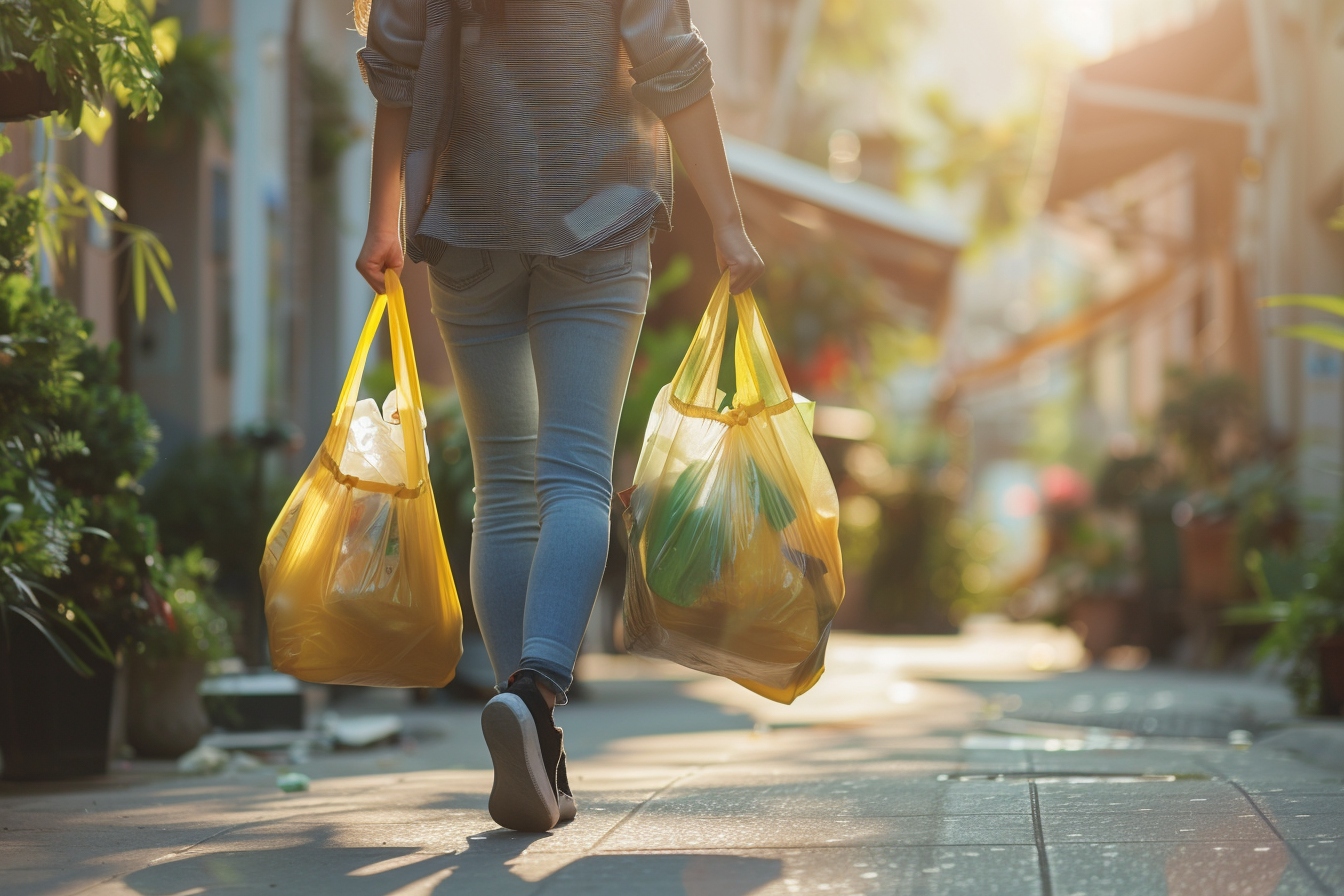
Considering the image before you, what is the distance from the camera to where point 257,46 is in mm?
8109

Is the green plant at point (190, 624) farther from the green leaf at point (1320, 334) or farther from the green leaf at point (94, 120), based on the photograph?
the green leaf at point (1320, 334)

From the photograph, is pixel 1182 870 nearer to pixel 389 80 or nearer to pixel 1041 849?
pixel 1041 849

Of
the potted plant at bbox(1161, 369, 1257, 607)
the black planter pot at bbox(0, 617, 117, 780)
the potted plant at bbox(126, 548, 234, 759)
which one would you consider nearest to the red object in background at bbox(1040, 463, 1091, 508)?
the potted plant at bbox(1161, 369, 1257, 607)

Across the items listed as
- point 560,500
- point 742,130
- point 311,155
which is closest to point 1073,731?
point 560,500

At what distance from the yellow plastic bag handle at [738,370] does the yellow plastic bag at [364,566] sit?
0.46 m

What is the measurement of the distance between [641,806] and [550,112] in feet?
3.78

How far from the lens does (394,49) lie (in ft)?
9.25

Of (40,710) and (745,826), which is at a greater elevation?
(40,710)

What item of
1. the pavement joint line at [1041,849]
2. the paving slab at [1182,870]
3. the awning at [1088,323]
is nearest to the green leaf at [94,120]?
the pavement joint line at [1041,849]

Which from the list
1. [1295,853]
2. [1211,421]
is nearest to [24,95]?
[1295,853]

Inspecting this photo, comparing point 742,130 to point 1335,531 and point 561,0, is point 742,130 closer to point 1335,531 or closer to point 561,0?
point 1335,531

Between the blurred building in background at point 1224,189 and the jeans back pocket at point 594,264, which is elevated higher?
the blurred building in background at point 1224,189

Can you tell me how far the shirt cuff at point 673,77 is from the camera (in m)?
2.72

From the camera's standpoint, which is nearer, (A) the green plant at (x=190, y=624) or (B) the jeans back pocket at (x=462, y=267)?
(B) the jeans back pocket at (x=462, y=267)
